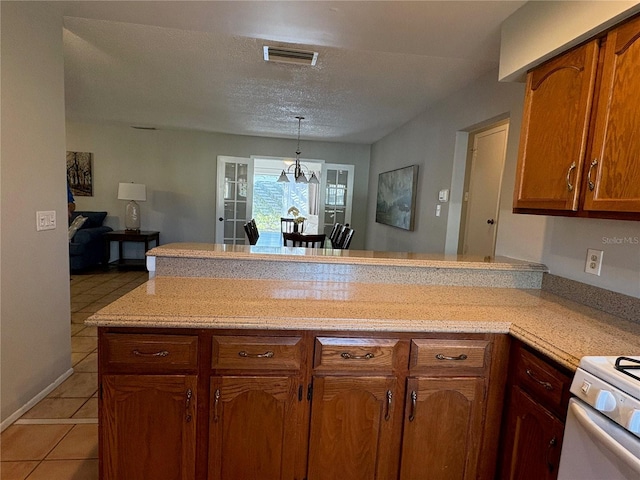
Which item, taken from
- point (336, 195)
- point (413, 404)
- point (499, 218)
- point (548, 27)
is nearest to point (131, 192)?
point (336, 195)

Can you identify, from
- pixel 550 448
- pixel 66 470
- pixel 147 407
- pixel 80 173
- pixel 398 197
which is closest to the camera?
pixel 550 448

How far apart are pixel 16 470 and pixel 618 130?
2.83 meters

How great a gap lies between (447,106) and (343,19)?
2.01 meters

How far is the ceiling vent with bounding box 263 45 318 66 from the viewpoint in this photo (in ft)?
8.36

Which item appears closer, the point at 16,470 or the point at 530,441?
the point at 530,441

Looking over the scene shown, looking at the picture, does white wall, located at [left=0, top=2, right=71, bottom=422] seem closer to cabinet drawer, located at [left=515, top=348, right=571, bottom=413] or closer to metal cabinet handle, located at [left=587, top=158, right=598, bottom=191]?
cabinet drawer, located at [left=515, top=348, right=571, bottom=413]

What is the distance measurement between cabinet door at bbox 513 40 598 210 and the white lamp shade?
17.9 feet

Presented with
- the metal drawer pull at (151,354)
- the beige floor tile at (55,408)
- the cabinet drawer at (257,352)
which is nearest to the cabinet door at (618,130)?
the cabinet drawer at (257,352)

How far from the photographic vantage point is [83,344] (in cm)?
291

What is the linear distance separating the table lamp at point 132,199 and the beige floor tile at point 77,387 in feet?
12.3

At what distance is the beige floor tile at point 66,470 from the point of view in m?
1.60

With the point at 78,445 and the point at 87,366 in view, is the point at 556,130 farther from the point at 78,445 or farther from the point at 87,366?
the point at 87,366

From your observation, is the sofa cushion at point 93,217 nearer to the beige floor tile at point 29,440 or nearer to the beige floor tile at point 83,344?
the beige floor tile at point 83,344

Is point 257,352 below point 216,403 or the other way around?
the other way around
